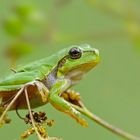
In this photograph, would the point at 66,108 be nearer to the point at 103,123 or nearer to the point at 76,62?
the point at 103,123

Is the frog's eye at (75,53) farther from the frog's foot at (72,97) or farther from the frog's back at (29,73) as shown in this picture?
the frog's foot at (72,97)

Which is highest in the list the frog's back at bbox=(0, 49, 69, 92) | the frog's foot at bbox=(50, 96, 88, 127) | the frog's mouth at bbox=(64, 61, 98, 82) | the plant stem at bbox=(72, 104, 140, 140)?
the frog's back at bbox=(0, 49, 69, 92)

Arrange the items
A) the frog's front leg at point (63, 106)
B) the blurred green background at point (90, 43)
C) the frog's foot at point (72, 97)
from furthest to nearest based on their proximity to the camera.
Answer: the blurred green background at point (90, 43) < the frog's foot at point (72, 97) < the frog's front leg at point (63, 106)

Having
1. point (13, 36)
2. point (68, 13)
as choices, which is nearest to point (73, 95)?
point (13, 36)

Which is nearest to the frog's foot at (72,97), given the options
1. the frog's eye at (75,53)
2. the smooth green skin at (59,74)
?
the smooth green skin at (59,74)

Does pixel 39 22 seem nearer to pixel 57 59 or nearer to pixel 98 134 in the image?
pixel 57 59

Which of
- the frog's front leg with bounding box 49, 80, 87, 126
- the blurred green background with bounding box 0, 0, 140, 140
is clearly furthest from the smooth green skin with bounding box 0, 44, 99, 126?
the blurred green background with bounding box 0, 0, 140, 140

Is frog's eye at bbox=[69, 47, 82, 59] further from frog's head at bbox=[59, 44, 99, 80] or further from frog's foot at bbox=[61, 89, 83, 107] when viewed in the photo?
frog's foot at bbox=[61, 89, 83, 107]
